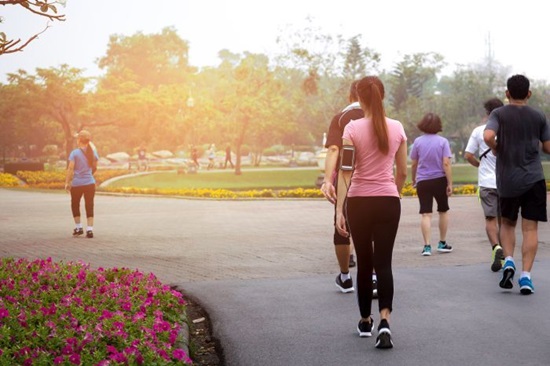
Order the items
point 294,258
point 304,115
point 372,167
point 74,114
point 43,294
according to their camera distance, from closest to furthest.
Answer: point 372,167 → point 43,294 → point 294,258 → point 74,114 → point 304,115

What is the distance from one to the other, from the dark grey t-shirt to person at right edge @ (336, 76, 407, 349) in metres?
2.05

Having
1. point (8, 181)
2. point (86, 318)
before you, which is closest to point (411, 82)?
point (8, 181)

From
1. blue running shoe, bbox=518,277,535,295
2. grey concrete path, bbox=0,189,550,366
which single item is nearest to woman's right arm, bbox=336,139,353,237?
grey concrete path, bbox=0,189,550,366

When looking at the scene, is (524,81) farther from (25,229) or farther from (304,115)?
(304,115)

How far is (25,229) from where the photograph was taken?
632 inches

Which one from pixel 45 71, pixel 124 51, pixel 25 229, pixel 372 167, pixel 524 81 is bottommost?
pixel 25 229

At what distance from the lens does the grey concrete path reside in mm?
5750

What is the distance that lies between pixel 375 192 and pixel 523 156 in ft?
7.70

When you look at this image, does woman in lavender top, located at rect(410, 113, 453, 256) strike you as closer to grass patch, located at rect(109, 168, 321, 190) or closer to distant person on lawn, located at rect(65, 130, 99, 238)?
distant person on lawn, located at rect(65, 130, 99, 238)

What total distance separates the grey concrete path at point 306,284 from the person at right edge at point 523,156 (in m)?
0.55

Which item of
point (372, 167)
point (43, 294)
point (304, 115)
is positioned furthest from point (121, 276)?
point (304, 115)

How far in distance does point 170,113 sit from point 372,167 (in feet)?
140

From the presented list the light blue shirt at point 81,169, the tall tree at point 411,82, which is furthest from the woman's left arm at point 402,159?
the tall tree at point 411,82

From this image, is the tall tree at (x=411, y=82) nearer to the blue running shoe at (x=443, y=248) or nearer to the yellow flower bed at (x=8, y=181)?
the yellow flower bed at (x=8, y=181)
